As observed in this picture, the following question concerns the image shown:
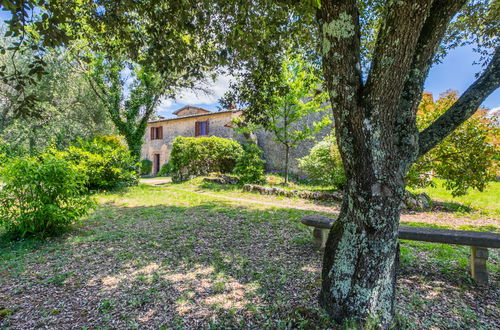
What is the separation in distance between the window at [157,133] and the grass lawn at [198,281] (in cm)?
1972

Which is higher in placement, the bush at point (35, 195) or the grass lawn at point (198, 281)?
the bush at point (35, 195)

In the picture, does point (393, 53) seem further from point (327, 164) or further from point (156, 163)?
point (156, 163)

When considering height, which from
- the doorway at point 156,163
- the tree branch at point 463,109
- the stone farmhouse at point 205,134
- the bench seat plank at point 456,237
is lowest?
the bench seat plank at point 456,237

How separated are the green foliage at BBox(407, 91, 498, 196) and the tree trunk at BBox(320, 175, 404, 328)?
257 inches

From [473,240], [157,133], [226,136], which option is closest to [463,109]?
[473,240]

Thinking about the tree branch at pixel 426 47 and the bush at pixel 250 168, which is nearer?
the tree branch at pixel 426 47

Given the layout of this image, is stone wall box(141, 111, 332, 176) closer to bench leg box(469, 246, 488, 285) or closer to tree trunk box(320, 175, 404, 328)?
bench leg box(469, 246, 488, 285)

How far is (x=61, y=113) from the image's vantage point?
1414cm

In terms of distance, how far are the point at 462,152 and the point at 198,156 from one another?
11.5m

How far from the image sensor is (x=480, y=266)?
9.77ft

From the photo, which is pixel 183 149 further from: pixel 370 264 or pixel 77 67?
pixel 370 264

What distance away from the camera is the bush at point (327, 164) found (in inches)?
357

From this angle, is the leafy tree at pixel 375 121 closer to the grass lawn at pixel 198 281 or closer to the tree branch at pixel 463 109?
the tree branch at pixel 463 109

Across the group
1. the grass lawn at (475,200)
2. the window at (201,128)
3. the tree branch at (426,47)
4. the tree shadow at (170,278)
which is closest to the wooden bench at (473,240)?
the tree shadow at (170,278)
